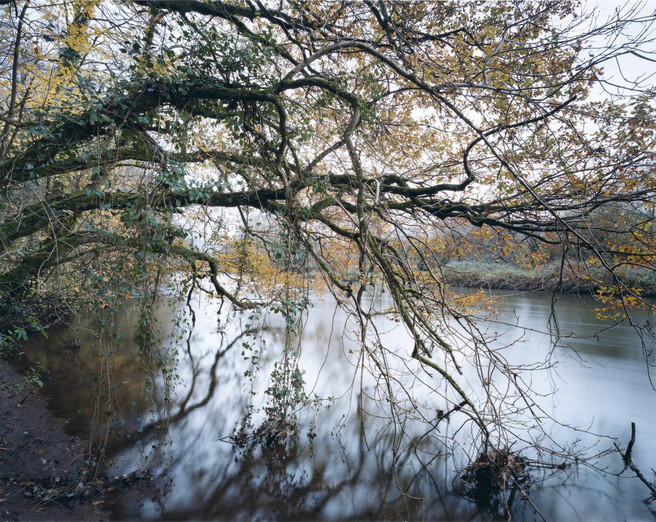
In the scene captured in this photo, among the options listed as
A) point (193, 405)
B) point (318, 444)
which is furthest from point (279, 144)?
point (193, 405)

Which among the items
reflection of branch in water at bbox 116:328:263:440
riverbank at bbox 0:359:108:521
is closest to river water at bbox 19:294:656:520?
reflection of branch in water at bbox 116:328:263:440

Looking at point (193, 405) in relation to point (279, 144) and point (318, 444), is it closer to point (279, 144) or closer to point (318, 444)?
point (318, 444)

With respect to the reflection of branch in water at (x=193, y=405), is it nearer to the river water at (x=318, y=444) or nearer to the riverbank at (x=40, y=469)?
the river water at (x=318, y=444)

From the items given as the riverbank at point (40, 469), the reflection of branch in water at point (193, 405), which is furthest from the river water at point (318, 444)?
the riverbank at point (40, 469)

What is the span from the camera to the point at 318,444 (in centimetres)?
543

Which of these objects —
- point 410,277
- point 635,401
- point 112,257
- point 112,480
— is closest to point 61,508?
point 112,480

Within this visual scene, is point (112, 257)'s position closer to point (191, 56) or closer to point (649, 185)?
point (191, 56)

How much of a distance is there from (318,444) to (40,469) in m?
3.39

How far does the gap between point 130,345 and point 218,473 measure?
6375 mm

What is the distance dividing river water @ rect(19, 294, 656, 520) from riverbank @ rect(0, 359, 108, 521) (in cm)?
29

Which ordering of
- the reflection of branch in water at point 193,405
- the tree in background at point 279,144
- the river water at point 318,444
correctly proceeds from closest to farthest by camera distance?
the tree in background at point 279,144
the river water at point 318,444
the reflection of branch in water at point 193,405

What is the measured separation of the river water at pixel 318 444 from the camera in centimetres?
403

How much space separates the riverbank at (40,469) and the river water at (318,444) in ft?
0.94

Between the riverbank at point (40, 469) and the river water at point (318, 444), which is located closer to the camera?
the riverbank at point (40, 469)
